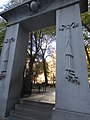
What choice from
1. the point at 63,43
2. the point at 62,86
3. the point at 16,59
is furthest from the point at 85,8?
the point at 16,59

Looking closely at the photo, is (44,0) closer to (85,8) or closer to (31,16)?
(31,16)

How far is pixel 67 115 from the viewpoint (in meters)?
3.71

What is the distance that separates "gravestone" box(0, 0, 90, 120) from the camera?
3.76 meters

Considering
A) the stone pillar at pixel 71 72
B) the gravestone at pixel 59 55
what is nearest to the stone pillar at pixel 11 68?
the gravestone at pixel 59 55

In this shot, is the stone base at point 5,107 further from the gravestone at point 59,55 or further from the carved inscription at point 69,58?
the carved inscription at point 69,58

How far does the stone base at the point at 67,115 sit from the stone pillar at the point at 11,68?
2.18 meters

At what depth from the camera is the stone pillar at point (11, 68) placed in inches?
203

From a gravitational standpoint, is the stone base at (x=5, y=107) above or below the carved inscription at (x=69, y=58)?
below

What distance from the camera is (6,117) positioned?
493 centimetres

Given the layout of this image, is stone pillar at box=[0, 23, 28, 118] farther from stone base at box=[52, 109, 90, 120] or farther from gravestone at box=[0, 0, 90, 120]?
stone base at box=[52, 109, 90, 120]

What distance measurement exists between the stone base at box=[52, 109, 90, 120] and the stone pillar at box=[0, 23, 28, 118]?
7.16 ft

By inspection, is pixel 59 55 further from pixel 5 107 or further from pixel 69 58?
pixel 5 107

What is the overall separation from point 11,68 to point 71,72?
2.65 meters

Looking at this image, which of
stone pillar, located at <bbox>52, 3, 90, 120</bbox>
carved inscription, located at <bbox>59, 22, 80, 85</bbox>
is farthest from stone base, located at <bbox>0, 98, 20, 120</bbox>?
carved inscription, located at <bbox>59, 22, 80, 85</bbox>
